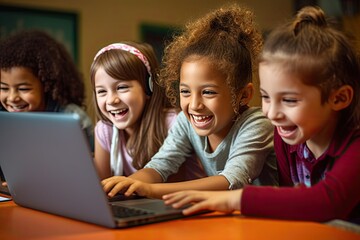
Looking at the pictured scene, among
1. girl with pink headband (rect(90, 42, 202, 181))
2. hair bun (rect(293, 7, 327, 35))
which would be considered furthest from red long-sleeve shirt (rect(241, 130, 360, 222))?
girl with pink headband (rect(90, 42, 202, 181))

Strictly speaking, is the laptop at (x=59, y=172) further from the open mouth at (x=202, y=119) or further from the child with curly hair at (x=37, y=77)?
the child with curly hair at (x=37, y=77)

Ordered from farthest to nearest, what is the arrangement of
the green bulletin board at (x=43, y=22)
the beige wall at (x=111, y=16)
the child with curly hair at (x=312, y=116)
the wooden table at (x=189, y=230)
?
the beige wall at (x=111, y=16) → the green bulletin board at (x=43, y=22) → the child with curly hair at (x=312, y=116) → the wooden table at (x=189, y=230)

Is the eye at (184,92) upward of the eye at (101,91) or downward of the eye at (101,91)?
downward

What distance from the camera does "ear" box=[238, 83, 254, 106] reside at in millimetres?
1465

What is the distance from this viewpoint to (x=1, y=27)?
12.1 feet

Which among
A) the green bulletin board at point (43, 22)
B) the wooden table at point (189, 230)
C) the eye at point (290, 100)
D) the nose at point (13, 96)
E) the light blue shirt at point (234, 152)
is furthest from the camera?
the green bulletin board at point (43, 22)

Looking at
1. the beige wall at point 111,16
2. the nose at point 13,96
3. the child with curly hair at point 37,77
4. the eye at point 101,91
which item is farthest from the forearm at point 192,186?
the beige wall at point 111,16

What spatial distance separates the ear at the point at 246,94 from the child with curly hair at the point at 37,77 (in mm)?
738

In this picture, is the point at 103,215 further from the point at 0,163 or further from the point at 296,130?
the point at 296,130

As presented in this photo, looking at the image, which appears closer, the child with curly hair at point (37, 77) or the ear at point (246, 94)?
the ear at point (246, 94)

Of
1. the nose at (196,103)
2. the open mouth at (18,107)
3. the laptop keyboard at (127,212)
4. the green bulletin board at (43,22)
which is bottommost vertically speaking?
the laptop keyboard at (127,212)

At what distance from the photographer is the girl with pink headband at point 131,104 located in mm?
1722

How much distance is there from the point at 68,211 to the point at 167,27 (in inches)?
136

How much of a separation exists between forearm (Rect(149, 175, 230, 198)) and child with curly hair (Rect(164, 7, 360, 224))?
21 cm
